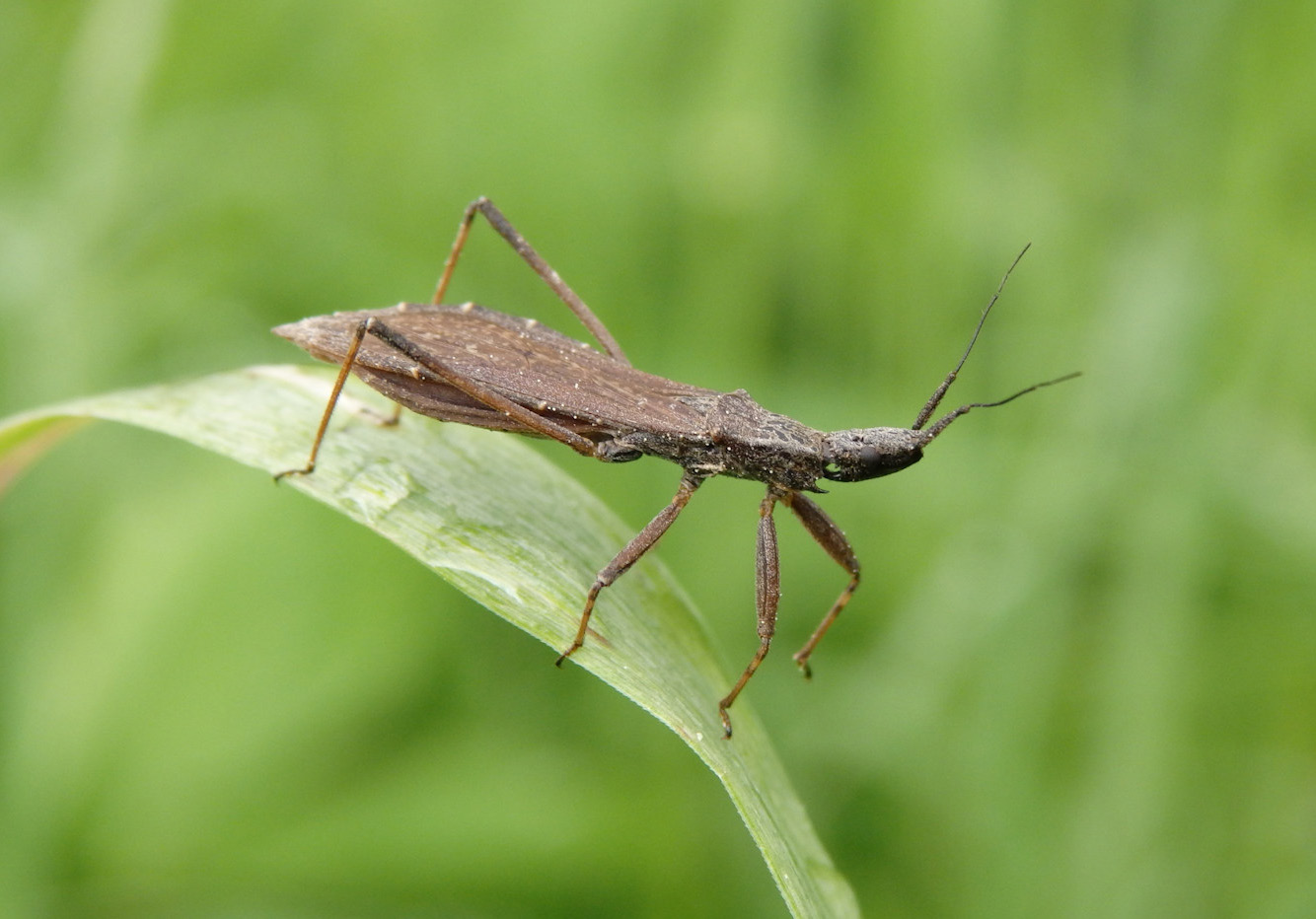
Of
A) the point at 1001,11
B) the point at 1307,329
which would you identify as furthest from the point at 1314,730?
the point at 1001,11

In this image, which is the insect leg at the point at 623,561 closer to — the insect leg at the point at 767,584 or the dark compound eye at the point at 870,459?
the insect leg at the point at 767,584

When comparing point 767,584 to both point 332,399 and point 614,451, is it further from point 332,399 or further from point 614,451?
point 332,399

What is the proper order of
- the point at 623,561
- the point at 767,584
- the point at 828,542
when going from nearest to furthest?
1. the point at 623,561
2. the point at 767,584
3. the point at 828,542

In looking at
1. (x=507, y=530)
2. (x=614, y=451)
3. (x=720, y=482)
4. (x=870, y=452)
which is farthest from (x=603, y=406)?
(x=720, y=482)

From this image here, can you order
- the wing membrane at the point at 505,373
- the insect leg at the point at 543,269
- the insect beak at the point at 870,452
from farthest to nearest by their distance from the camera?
1. the insect leg at the point at 543,269
2. the insect beak at the point at 870,452
3. the wing membrane at the point at 505,373

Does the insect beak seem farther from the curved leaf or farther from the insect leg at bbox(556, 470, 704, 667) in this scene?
the curved leaf

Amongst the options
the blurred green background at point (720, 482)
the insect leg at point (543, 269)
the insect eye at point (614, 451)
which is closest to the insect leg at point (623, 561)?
the insect eye at point (614, 451)
